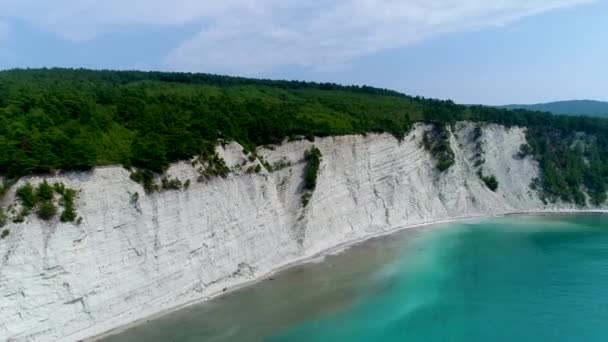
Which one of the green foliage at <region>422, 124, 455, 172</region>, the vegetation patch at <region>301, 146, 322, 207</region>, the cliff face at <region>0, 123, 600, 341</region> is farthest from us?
the green foliage at <region>422, 124, 455, 172</region>

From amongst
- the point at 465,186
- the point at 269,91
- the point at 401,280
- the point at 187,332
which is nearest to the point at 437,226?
the point at 465,186

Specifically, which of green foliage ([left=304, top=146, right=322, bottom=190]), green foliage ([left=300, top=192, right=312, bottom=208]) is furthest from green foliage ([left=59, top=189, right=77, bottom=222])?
green foliage ([left=304, top=146, right=322, bottom=190])

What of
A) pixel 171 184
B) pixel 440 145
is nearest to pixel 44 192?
pixel 171 184

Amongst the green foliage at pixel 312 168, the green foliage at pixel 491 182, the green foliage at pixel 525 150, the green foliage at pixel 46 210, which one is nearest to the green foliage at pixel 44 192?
the green foliage at pixel 46 210

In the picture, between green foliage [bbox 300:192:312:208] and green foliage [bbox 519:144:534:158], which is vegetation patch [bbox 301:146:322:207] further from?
green foliage [bbox 519:144:534:158]

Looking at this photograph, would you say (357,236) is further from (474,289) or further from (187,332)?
(187,332)
